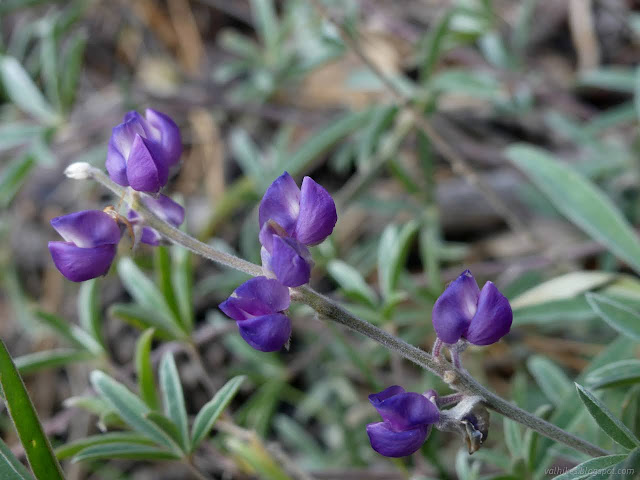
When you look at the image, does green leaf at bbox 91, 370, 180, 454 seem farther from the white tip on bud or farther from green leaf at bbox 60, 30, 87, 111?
green leaf at bbox 60, 30, 87, 111

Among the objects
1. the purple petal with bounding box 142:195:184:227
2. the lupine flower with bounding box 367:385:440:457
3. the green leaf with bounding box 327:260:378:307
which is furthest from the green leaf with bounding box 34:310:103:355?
the lupine flower with bounding box 367:385:440:457

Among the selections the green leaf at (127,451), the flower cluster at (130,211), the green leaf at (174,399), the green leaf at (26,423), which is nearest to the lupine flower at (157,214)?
the flower cluster at (130,211)

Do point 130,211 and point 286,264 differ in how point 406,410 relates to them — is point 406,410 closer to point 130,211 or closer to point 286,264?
point 286,264

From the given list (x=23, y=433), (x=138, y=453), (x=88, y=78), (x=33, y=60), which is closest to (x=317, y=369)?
(x=138, y=453)

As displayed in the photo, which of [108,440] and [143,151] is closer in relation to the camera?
[143,151]

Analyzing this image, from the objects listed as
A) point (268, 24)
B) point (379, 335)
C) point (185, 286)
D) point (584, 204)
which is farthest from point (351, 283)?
point (268, 24)
